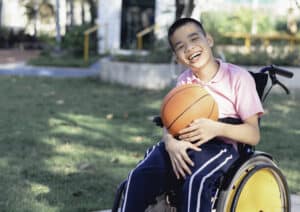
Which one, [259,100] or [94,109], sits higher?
[259,100]

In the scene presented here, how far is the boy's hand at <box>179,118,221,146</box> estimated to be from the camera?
324 cm

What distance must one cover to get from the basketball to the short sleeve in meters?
0.13

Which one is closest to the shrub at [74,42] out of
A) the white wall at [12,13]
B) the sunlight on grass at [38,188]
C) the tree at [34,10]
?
the tree at [34,10]

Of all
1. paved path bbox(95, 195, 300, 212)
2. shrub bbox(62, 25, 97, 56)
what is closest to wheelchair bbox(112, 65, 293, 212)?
paved path bbox(95, 195, 300, 212)

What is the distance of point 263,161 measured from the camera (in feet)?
11.2

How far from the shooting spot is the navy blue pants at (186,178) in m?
3.15

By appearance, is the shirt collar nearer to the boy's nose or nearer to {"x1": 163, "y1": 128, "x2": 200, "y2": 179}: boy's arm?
the boy's nose

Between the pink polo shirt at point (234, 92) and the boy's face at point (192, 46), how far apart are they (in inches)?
4.2

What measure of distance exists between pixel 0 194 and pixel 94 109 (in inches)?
172

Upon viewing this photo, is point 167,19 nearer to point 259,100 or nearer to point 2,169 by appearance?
point 2,169

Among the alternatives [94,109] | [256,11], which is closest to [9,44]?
[256,11]

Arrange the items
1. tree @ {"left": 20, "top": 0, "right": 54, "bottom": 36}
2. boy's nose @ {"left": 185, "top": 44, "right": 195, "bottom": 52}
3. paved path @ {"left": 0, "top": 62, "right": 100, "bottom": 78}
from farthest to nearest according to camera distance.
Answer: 1. tree @ {"left": 20, "top": 0, "right": 54, "bottom": 36}
2. paved path @ {"left": 0, "top": 62, "right": 100, "bottom": 78}
3. boy's nose @ {"left": 185, "top": 44, "right": 195, "bottom": 52}

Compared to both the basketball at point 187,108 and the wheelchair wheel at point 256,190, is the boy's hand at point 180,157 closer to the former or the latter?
the basketball at point 187,108

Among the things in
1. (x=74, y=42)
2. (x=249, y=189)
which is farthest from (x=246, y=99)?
(x=74, y=42)
